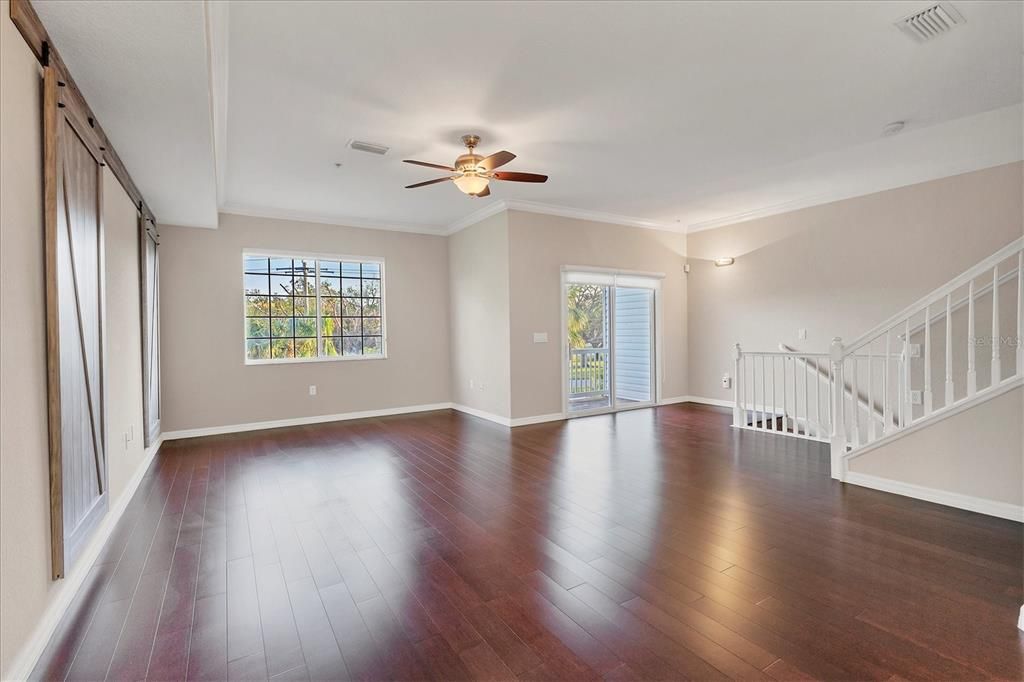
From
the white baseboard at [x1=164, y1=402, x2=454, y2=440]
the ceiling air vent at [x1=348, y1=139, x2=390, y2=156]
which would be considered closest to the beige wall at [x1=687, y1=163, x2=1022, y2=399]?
the white baseboard at [x1=164, y1=402, x2=454, y2=440]

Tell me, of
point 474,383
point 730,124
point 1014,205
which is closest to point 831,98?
point 730,124

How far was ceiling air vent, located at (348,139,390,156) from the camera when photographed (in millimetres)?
4145

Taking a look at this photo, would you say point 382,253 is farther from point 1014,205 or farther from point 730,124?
point 1014,205

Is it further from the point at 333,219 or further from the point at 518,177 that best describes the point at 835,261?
the point at 333,219

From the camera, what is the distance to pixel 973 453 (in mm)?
3213

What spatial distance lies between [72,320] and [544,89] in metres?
3.09

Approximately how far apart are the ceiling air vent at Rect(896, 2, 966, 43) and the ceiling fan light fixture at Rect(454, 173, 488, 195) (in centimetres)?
285

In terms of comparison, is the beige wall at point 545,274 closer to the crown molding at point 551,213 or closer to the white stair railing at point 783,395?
the crown molding at point 551,213

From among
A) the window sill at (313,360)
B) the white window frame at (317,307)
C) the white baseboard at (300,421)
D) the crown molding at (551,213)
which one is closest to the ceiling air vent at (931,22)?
the crown molding at (551,213)

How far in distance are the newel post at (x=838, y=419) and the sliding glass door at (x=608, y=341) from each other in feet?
10.7

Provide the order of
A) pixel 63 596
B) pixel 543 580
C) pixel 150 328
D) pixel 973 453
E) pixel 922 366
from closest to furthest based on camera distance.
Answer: pixel 63 596 → pixel 543 580 → pixel 973 453 → pixel 150 328 → pixel 922 366

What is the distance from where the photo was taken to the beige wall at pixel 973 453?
10.0ft

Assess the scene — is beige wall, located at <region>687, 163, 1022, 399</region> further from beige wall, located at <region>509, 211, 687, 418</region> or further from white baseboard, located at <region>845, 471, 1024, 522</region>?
white baseboard, located at <region>845, 471, 1024, 522</region>

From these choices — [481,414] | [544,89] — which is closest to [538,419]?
[481,414]
